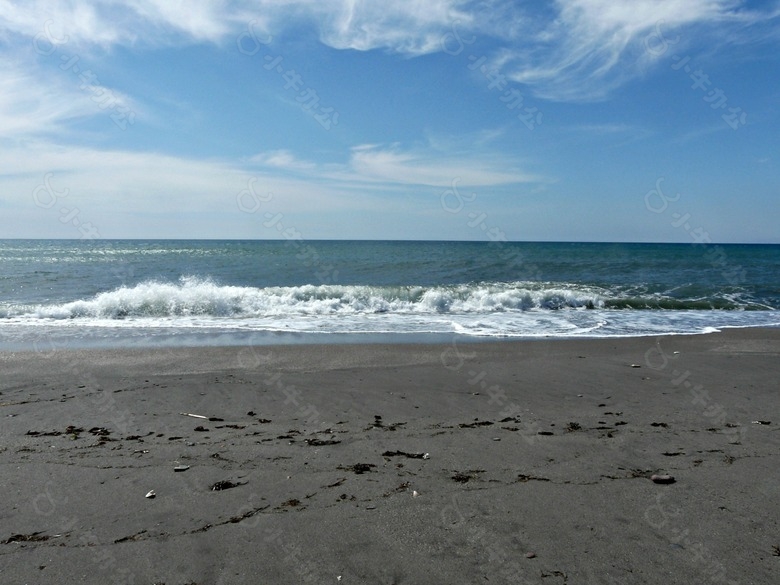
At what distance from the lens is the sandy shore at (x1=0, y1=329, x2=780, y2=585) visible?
3.05 metres

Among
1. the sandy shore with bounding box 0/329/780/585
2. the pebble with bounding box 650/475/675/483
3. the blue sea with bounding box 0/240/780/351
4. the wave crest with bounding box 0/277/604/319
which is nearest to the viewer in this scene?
the sandy shore with bounding box 0/329/780/585

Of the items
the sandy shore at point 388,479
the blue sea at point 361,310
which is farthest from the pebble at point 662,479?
the blue sea at point 361,310

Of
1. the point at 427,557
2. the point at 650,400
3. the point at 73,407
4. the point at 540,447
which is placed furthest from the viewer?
the point at 650,400

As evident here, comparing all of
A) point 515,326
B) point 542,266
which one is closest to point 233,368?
point 515,326

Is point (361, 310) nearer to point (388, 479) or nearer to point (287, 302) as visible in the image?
point (287, 302)

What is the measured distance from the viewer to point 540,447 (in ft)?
15.7

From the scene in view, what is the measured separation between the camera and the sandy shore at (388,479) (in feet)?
10.0

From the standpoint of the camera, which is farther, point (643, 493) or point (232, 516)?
point (643, 493)

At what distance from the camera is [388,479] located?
4.09 meters

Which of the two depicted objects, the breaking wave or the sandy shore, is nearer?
the sandy shore

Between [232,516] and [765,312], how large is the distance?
19.4 meters

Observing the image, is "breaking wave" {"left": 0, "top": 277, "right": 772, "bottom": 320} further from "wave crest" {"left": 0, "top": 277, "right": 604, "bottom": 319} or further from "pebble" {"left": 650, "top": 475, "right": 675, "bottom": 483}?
"pebble" {"left": 650, "top": 475, "right": 675, "bottom": 483}

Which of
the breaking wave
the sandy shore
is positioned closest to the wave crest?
the breaking wave

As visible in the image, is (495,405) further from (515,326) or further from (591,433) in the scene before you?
(515,326)
